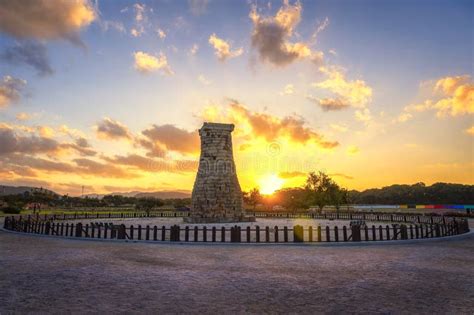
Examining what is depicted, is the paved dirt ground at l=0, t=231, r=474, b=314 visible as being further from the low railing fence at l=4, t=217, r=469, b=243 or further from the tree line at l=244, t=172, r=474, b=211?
the tree line at l=244, t=172, r=474, b=211

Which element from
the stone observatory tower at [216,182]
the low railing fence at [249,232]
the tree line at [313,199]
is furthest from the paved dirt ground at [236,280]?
the tree line at [313,199]

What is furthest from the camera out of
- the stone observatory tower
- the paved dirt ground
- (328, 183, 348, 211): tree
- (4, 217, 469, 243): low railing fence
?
(328, 183, 348, 211): tree

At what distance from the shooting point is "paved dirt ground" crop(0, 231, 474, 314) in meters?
6.44

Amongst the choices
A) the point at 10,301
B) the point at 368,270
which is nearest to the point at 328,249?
the point at 368,270

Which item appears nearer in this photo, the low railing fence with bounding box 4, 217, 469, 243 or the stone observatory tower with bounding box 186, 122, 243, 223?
the low railing fence with bounding box 4, 217, 469, 243

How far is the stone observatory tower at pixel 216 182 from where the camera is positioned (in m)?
35.1

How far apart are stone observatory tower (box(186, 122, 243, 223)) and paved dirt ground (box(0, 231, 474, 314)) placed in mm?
20639

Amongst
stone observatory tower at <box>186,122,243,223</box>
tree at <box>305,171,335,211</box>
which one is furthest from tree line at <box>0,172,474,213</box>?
stone observatory tower at <box>186,122,243,223</box>

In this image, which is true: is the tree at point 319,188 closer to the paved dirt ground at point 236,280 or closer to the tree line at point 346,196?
the tree line at point 346,196

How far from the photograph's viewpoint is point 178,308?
623 cm

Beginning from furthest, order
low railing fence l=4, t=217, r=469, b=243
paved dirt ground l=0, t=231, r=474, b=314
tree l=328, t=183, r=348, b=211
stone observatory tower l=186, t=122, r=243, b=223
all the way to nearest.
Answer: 1. tree l=328, t=183, r=348, b=211
2. stone observatory tower l=186, t=122, r=243, b=223
3. low railing fence l=4, t=217, r=469, b=243
4. paved dirt ground l=0, t=231, r=474, b=314

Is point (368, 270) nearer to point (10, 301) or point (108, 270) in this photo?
point (108, 270)

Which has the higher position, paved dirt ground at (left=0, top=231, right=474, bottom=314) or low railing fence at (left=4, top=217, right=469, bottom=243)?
low railing fence at (left=4, top=217, right=469, bottom=243)

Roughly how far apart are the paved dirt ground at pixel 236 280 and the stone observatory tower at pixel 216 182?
67.7 ft
